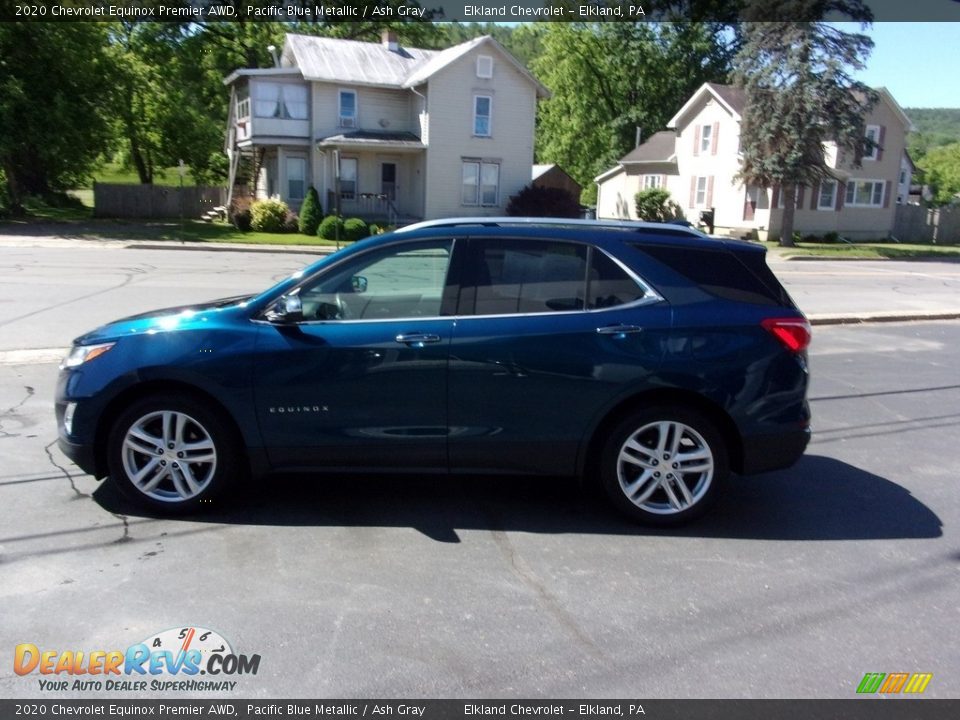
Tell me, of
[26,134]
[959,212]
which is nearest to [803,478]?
[26,134]

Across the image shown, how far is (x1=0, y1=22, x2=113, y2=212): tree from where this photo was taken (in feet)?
97.6

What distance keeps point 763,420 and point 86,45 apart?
1361 inches

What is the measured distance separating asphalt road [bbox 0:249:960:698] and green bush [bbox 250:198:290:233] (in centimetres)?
2886

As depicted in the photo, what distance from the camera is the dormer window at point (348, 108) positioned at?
36.6 m

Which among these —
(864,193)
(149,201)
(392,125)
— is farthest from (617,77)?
(149,201)

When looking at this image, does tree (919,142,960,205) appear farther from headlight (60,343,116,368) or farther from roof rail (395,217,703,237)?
headlight (60,343,116,368)

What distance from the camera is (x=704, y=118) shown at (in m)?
41.9

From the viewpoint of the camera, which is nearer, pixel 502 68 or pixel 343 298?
pixel 343 298

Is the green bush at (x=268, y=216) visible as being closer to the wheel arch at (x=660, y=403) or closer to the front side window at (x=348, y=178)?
the front side window at (x=348, y=178)

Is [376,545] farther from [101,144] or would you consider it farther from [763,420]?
[101,144]

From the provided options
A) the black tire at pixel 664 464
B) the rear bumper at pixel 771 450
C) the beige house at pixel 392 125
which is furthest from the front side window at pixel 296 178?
the rear bumper at pixel 771 450

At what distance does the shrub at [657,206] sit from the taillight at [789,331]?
38.4 metres

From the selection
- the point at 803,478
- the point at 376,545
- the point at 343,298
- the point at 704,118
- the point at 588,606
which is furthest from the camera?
the point at 704,118

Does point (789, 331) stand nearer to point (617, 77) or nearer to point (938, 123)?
point (617, 77)
